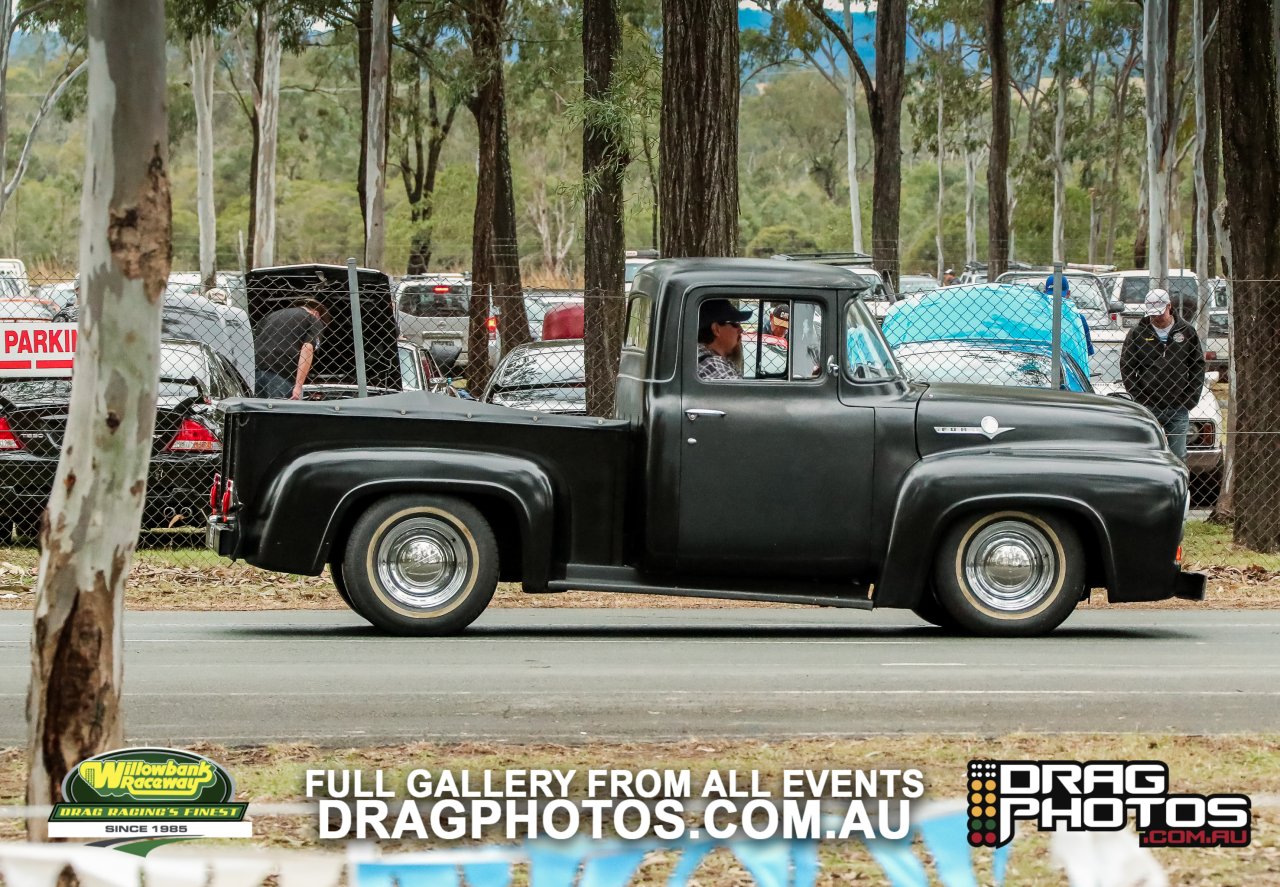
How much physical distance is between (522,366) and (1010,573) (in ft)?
26.5

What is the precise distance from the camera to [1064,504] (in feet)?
33.7

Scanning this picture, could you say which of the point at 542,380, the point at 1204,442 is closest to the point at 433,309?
the point at 542,380

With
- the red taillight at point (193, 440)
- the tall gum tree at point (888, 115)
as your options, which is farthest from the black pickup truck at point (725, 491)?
the tall gum tree at point (888, 115)

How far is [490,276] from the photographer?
29078mm

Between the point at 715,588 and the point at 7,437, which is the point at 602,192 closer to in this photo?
the point at 7,437

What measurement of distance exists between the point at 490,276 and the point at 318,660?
19.8 m

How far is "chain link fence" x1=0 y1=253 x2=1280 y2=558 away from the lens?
13.9 meters

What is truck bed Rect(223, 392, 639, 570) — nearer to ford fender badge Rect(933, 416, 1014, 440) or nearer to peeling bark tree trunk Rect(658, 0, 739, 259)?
ford fender badge Rect(933, 416, 1014, 440)

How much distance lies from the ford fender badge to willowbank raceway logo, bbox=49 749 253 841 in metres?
6.31

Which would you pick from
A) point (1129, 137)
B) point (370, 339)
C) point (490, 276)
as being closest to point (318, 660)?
point (370, 339)

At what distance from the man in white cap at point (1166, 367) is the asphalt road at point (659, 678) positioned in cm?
355

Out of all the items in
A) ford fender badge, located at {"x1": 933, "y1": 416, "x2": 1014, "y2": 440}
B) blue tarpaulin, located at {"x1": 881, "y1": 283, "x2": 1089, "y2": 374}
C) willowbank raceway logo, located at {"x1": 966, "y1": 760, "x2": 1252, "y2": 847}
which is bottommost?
willowbank raceway logo, located at {"x1": 966, "y1": 760, "x2": 1252, "y2": 847}

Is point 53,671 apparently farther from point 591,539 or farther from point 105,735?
point 591,539

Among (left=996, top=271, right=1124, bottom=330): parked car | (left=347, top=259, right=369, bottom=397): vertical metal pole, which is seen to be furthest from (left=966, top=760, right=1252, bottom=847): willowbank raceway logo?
(left=996, top=271, right=1124, bottom=330): parked car
